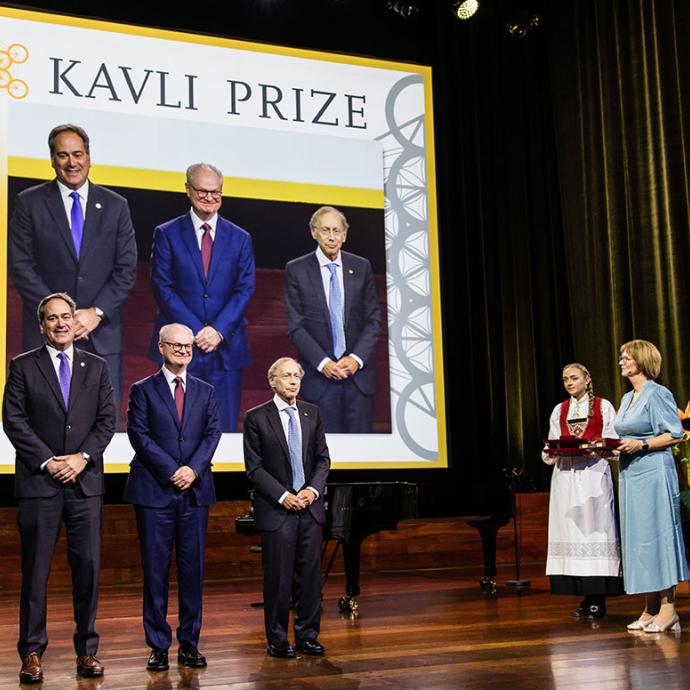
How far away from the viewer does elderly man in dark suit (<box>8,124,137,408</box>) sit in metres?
7.29

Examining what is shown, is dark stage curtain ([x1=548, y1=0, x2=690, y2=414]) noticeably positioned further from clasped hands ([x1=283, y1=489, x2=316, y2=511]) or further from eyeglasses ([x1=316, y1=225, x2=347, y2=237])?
clasped hands ([x1=283, y1=489, x2=316, y2=511])

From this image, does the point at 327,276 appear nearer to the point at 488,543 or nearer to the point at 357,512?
the point at 488,543

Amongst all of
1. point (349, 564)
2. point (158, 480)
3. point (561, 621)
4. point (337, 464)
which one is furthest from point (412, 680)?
point (337, 464)

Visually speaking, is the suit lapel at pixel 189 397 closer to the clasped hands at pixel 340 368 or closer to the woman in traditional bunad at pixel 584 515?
the woman in traditional bunad at pixel 584 515

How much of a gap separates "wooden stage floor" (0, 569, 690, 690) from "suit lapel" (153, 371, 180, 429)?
3.35 ft

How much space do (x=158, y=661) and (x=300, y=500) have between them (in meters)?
0.86

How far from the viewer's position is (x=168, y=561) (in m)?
4.22

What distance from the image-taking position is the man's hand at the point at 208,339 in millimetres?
7745

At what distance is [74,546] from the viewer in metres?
3.98

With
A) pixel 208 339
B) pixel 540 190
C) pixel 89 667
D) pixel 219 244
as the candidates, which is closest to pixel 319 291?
pixel 219 244

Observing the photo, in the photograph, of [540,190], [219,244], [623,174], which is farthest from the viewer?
[540,190]

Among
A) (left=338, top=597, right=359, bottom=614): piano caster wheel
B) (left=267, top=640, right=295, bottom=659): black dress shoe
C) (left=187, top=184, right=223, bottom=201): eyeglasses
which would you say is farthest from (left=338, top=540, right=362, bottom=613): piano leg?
(left=187, top=184, right=223, bottom=201): eyeglasses

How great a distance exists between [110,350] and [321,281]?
1789 millimetres

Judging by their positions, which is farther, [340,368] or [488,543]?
[340,368]
